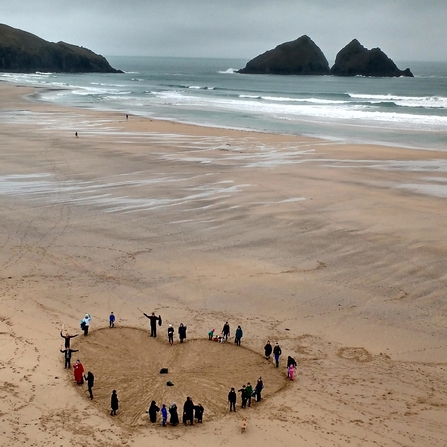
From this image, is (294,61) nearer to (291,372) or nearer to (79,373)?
(291,372)

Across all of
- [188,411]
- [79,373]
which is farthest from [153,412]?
[79,373]

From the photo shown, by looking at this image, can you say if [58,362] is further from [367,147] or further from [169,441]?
[367,147]

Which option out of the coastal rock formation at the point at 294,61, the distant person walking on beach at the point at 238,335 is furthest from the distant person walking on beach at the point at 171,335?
the coastal rock formation at the point at 294,61

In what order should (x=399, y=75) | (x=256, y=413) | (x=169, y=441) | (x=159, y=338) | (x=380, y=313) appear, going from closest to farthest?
(x=169, y=441)
(x=256, y=413)
(x=159, y=338)
(x=380, y=313)
(x=399, y=75)

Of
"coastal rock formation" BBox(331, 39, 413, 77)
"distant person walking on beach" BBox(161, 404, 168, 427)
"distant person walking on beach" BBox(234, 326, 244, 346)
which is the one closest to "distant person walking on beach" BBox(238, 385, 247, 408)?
"distant person walking on beach" BBox(161, 404, 168, 427)

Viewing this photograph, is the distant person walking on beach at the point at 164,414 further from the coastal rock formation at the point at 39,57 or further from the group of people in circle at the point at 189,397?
the coastal rock formation at the point at 39,57

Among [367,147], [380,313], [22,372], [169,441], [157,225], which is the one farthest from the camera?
[367,147]

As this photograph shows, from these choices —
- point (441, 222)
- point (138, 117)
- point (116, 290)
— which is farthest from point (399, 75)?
point (116, 290)

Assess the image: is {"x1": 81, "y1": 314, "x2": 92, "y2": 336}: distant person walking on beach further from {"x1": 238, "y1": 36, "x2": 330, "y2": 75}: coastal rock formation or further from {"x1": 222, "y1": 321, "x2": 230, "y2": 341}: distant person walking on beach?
{"x1": 238, "y1": 36, "x2": 330, "y2": 75}: coastal rock formation
